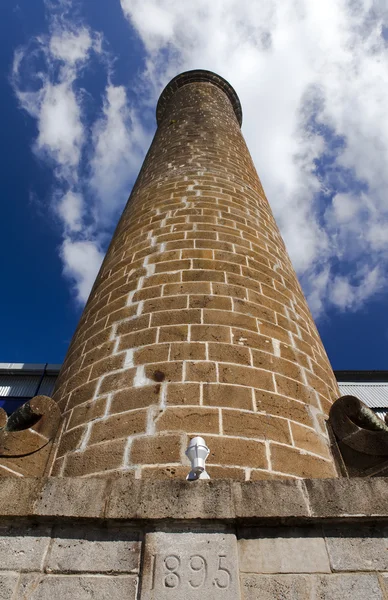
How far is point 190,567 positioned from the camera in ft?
7.06

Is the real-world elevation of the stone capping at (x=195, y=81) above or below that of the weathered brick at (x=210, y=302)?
above

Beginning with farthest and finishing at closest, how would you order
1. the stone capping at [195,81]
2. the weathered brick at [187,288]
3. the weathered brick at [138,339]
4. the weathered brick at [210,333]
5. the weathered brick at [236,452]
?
the stone capping at [195,81], the weathered brick at [187,288], the weathered brick at [138,339], the weathered brick at [210,333], the weathered brick at [236,452]

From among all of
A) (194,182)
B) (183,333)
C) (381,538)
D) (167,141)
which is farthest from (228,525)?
(167,141)

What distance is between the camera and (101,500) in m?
2.34

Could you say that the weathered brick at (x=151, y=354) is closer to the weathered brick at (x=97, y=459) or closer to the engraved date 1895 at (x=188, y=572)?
the weathered brick at (x=97, y=459)

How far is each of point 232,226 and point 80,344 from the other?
247 cm

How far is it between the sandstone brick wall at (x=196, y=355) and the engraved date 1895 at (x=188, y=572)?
81cm

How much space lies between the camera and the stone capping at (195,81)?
483 inches

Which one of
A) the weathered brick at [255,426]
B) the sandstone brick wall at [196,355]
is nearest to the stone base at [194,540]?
the sandstone brick wall at [196,355]

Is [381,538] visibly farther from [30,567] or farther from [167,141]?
[167,141]

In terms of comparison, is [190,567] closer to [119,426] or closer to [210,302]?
[119,426]

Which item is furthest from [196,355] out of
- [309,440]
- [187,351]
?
[309,440]

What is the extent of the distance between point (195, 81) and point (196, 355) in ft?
35.2

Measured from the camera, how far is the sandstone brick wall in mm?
3234
